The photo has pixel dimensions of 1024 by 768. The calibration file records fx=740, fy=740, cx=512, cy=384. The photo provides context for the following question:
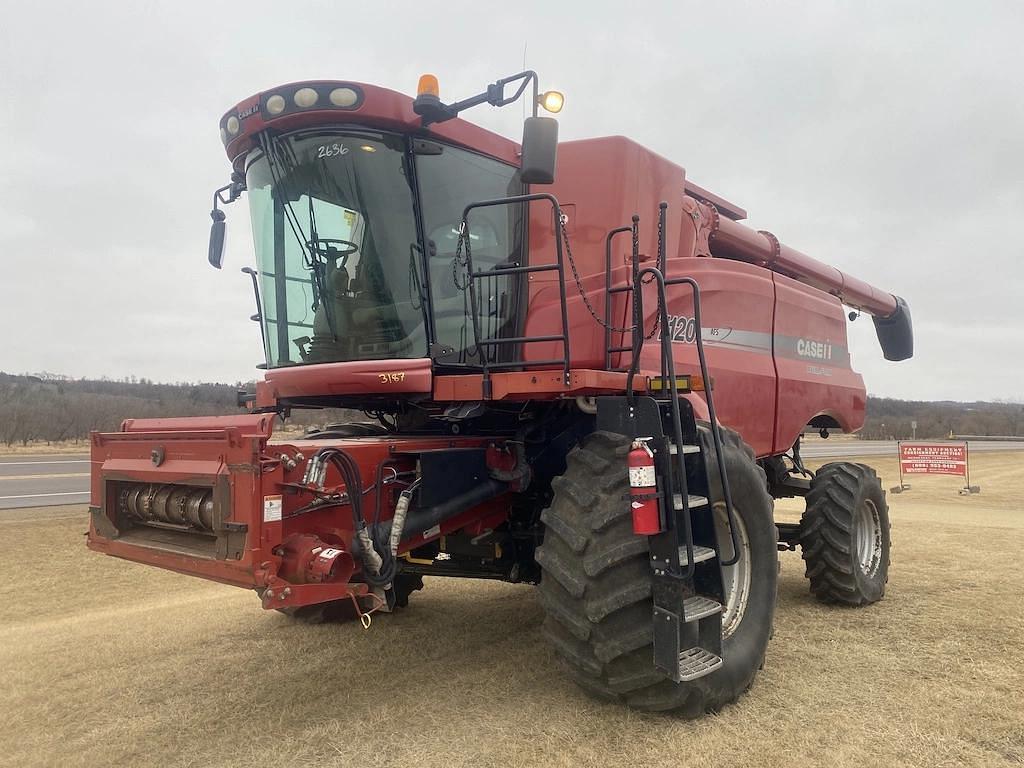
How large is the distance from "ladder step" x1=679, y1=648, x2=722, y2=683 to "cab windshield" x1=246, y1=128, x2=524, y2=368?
1.90 meters

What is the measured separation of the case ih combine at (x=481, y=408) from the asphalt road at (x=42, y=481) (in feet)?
39.7

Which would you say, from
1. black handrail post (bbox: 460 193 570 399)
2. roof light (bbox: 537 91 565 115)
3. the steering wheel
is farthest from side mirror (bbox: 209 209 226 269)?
roof light (bbox: 537 91 565 115)

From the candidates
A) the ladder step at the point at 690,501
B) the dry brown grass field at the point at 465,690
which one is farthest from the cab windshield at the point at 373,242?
the dry brown grass field at the point at 465,690

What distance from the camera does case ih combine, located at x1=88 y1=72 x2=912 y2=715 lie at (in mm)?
3342

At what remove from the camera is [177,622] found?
220 inches

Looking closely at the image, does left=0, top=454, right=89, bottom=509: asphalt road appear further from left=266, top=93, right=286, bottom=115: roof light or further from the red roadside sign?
the red roadside sign

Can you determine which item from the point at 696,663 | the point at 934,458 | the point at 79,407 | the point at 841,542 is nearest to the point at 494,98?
the point at 696,663

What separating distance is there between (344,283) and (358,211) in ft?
1.34

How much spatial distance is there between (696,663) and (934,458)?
1708 centimetres

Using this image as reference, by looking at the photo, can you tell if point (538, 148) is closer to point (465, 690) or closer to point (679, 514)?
point (679, 514)

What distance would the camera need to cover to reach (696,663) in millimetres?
3400

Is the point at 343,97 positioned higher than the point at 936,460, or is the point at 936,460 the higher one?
the point at 343,97

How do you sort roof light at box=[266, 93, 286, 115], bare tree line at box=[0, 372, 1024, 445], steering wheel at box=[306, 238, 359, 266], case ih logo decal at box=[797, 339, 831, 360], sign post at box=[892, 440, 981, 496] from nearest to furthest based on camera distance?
roof light at box=[266, 93, 286, 115]
steering wheel at box=[306, 238, 359, 266]
case ih logo decal at box=[797, 339, 831, 360]
sign post at box=[892, 440, 981, 496]
bare tree line at box=[0, 372, 1024, 445]

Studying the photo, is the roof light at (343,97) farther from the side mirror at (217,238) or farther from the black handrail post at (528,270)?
the side mirror at (217,238)
